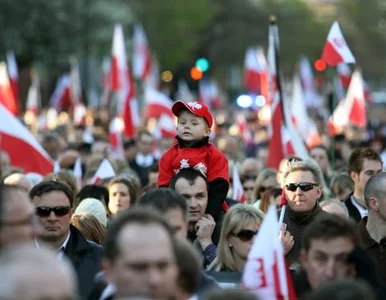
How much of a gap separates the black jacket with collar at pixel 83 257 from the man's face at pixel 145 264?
95.0 inches

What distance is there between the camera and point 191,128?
11.0m

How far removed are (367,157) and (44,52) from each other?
133 feet

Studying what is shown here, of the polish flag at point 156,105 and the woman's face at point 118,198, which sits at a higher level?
the polish flag at point 156,105

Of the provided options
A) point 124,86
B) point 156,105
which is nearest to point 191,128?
point 124,86

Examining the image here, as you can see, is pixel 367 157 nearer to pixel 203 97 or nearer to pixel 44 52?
pixel 203 97

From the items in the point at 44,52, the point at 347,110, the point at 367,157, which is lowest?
the point at 367,157

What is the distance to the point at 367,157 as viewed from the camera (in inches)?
527

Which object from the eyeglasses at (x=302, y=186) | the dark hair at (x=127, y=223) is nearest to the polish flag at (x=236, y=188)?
the eyeglasses at (x=302, y=186)

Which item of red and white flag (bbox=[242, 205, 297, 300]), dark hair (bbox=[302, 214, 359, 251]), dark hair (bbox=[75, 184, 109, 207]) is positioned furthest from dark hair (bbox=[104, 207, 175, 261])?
dark hair (bbox=[75, 184, 109, 207])

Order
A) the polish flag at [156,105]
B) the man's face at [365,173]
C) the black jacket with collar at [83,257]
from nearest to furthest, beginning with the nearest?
the black jacket with collar at [83,257], the man's face at [365,173], the polish flag at [156,105]

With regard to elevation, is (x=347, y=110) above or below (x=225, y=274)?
above

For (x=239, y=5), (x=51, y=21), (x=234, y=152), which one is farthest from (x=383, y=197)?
(x=239, y=5)

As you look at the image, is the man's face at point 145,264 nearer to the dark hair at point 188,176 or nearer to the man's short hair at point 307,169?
the dark hair at point 188,176

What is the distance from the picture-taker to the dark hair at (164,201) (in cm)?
813
